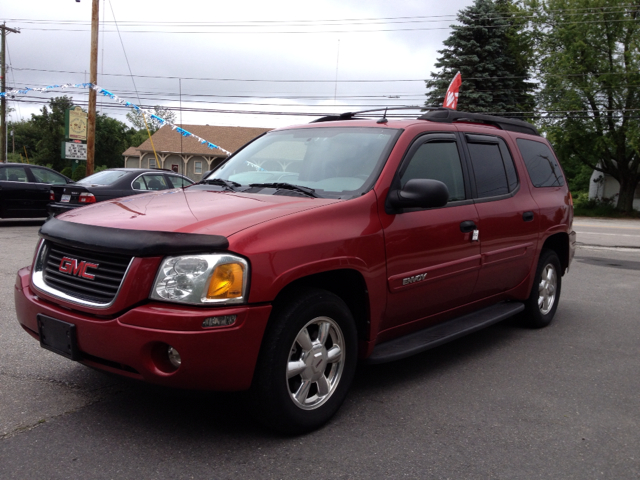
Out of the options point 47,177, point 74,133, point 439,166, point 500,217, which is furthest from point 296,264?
point 74,133

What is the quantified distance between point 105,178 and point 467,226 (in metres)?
11.0

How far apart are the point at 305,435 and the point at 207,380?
71cm

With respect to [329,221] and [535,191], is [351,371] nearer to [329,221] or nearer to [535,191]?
[329,221]

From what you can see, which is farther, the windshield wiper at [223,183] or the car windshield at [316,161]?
the windshield wiper at [223,183]

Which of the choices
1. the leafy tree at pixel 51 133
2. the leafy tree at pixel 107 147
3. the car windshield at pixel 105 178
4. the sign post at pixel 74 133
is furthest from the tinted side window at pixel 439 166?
the leafy tree at pixel 107 147

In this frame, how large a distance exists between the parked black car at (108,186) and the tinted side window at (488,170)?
29.7 ft

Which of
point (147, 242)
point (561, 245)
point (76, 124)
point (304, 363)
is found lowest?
point (304, 363)

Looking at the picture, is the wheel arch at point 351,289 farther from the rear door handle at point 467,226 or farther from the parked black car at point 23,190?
the parked black car at point 23,190

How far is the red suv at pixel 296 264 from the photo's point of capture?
3.01 m

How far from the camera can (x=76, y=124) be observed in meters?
31.1

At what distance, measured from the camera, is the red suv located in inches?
119

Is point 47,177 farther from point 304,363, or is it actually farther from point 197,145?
point 197,145

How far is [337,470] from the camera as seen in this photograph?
2.99 meters

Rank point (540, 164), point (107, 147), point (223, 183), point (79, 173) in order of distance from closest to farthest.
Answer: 1. point (223, 183)
2. point (540, 164)
3. point (79, 173)
4. point (107, 147)
